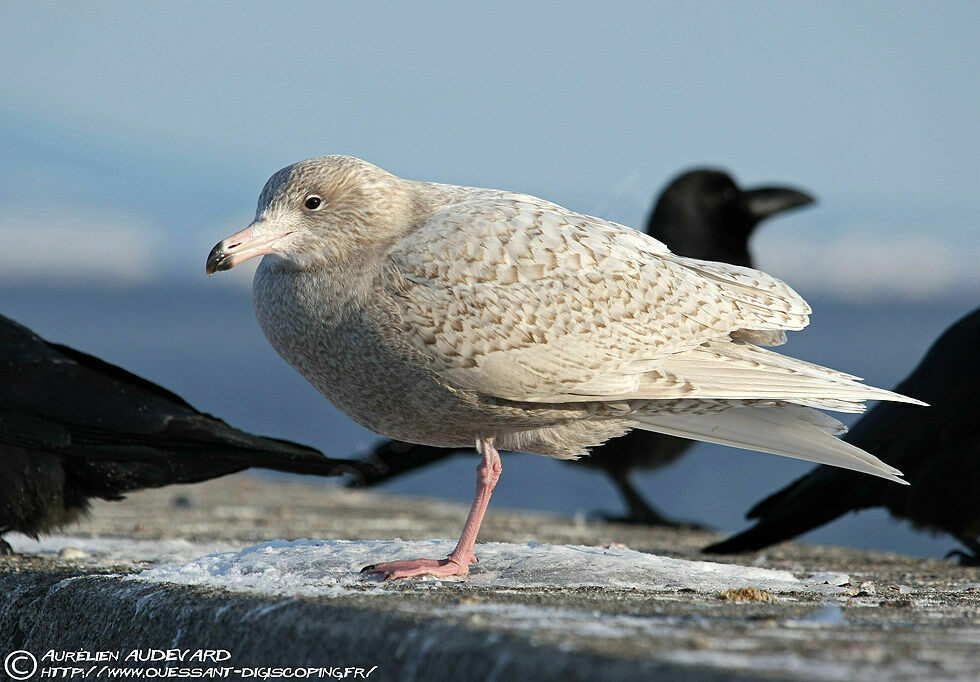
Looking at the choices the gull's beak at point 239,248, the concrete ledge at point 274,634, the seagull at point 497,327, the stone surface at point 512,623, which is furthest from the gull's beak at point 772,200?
the concrete ledge at point 274,634

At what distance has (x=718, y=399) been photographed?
361 cm

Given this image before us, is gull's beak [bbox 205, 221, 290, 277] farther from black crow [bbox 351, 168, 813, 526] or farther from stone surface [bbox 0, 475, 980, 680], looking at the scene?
black crow [bbox 351, 168, 813, 526]

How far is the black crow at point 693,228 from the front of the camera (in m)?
8.27

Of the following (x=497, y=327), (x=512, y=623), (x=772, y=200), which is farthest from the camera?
(x=772, y=200)

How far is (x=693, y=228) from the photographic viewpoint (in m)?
9.06

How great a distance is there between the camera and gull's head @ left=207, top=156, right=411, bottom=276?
347 cm

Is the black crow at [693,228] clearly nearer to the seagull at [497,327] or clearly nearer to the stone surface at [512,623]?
the stone surface at [512,623]

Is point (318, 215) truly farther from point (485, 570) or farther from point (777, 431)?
point (777, 431)

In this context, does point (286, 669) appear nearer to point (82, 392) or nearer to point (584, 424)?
point (584, 424)

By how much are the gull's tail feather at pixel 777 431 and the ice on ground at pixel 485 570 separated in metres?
0.42

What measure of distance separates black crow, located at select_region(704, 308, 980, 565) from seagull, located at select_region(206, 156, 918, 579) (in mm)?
1370

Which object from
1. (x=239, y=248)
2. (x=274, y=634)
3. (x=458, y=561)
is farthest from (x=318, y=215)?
(x=274, y=634)

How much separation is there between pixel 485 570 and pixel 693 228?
600 centimetres

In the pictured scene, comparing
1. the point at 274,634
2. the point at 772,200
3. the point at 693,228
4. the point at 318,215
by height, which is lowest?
the point at 274,634
